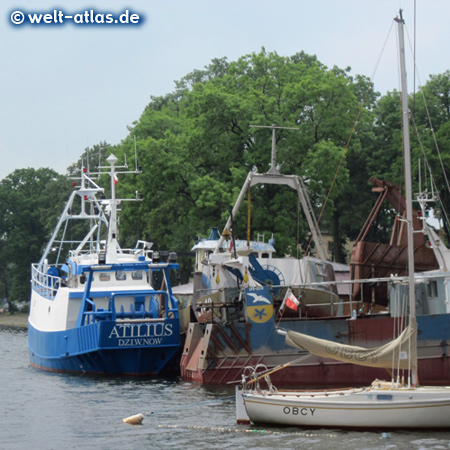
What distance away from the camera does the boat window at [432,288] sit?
3334 cm

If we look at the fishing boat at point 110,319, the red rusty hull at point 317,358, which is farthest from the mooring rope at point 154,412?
the fishing boat at point 110,319

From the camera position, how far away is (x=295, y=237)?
190 ft

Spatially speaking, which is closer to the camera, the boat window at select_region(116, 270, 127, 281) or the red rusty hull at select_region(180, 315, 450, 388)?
the red rusty hull at select_region(180, 315, 450, 388)

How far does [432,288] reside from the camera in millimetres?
33469

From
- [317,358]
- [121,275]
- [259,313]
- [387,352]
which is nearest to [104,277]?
[121,275]

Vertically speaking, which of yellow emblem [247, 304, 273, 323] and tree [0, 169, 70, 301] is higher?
tree [0, 169, 70, 301]

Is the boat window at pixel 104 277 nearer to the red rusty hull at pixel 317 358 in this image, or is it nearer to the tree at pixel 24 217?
the red rusty hull at pixel 317 358

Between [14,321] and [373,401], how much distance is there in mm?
74367

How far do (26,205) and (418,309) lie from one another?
81427 mm

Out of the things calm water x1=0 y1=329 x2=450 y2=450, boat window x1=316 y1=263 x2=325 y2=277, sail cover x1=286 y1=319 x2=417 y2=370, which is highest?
boat window x1=316 y1=263 x2=325 y2=277

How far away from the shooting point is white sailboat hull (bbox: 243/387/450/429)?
2331 centimetres

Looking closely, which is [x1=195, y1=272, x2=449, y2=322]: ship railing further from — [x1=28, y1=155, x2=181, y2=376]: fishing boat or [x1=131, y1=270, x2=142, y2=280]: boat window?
[x1=131, y1=270, x2=142, y2=280]: boat window

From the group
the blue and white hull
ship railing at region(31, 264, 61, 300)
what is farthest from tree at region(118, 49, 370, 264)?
the blue and white hull

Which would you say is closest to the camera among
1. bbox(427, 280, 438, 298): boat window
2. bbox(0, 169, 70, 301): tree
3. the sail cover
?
the sail cover
